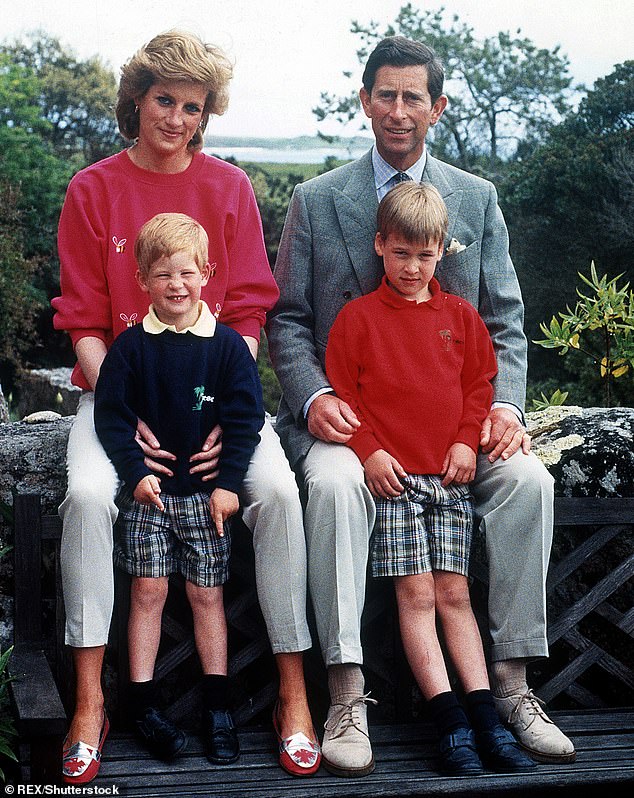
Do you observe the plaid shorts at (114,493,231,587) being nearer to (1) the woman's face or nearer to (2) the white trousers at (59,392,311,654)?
(2) the white trousers at (59,392,311,654)

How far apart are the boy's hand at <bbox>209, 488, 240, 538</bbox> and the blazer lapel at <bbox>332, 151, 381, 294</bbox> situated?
34.8 inches

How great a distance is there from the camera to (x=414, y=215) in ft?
9.97

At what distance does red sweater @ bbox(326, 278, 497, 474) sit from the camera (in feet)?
9.93

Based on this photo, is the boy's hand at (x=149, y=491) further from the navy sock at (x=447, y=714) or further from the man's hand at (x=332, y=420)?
the navy sock at (x=447, y=714)

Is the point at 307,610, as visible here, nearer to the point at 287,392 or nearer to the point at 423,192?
the point at 287,392

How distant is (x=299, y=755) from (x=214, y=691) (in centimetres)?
29

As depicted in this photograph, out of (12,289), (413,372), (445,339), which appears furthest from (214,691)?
(12,289)

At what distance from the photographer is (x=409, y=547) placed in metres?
2.94

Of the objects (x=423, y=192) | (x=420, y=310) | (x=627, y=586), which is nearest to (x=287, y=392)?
(x=420, y=310)

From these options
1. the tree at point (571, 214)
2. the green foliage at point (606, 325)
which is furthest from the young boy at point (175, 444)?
the tree at point (571, 214)

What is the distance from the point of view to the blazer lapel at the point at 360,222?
11.1 ft

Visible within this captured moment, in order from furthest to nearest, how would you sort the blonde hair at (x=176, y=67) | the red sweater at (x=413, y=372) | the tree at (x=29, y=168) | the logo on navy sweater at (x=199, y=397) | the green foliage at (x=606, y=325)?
the tree at (x=29, y=168) → the green foliage at (x=606, y=325) → the blonde hair at (x=176, y=67) → the red sweater at (x=413, y=372) → the logo on navy sweater at (x=199, y=397)

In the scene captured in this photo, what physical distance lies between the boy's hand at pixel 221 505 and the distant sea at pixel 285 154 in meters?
12.4

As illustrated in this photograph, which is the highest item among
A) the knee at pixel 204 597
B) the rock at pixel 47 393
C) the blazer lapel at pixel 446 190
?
the blazer lapel at pixel 446 190
